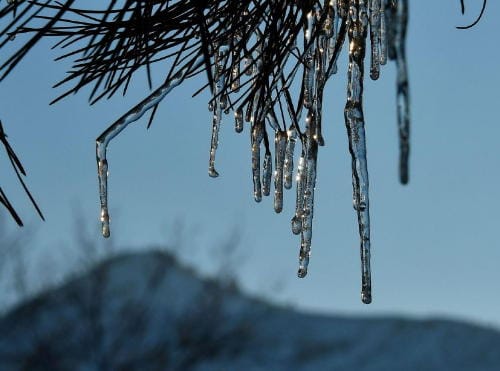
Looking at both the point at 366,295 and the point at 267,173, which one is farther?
the point at 267,173

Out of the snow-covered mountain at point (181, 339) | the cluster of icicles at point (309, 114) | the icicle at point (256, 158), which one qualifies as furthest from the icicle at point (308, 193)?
the snow-covered mountain at point (181, 339)

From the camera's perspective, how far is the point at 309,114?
153 centimetres

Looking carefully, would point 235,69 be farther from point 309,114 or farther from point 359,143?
point 359,143

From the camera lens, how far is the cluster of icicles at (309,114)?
1339 mm

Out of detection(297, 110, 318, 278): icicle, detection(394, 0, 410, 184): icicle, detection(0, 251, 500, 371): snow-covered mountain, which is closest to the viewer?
detection(394, 0, 410, 184): icicle

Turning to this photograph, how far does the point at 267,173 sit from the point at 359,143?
1.86 ft

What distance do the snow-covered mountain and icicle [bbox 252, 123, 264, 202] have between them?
14.0 metres

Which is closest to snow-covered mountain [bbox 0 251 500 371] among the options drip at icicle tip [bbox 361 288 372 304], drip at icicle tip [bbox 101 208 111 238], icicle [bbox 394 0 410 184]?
drip at icicle tip [bbox 101 208 111 238]

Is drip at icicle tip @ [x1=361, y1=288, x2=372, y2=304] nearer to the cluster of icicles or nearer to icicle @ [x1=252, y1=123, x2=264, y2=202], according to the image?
the cluster of icicles

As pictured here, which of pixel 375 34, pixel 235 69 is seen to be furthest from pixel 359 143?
pixel 235 69

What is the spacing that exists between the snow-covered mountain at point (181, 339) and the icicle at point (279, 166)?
553 inches

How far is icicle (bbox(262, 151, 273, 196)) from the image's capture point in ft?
5.87

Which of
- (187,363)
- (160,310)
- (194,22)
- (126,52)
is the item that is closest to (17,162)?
(126,52)

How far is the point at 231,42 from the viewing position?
5.70 ft
